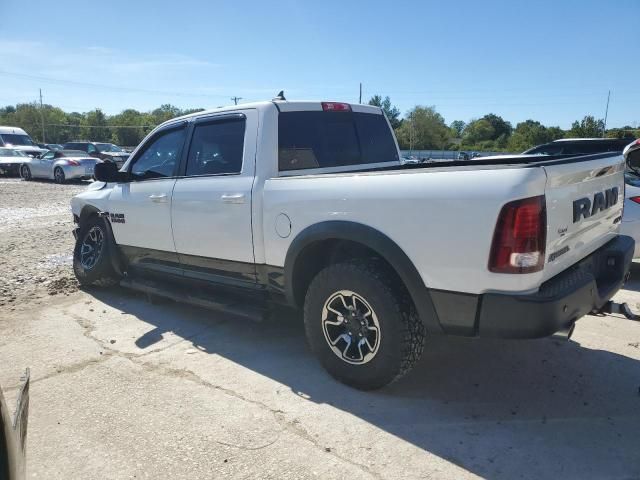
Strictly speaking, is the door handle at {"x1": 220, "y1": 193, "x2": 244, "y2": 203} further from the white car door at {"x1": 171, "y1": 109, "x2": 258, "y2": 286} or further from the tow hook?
the tow hook

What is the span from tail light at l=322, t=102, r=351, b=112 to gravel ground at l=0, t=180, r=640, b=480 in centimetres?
198

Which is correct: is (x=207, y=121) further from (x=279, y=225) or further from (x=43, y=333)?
(x=43, y=333)

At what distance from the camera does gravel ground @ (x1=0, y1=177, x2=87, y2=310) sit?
18.9ft

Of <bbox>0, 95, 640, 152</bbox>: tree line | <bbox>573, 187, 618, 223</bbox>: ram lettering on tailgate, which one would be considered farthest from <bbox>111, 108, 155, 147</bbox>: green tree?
<bbox>573, 187, 618, 223</bbox>: ram lettering on tailgate

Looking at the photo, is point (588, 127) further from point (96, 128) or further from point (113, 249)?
point (96, 128)

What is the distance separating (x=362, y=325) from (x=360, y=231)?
2.05 feet

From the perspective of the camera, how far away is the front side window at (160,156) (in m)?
4.63

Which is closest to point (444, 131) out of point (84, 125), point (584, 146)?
point (84, 125)

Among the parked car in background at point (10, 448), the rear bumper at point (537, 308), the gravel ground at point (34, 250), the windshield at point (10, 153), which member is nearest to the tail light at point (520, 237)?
the rear bumper at point (537, 308)

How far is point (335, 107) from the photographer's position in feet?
14.4

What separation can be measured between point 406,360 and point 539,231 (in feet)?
3.66

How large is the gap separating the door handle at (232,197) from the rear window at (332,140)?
38 centimetres

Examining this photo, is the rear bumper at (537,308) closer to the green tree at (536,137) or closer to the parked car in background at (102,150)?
the parked car in background at (102,150)

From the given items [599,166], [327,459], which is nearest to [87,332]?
[327,459]
